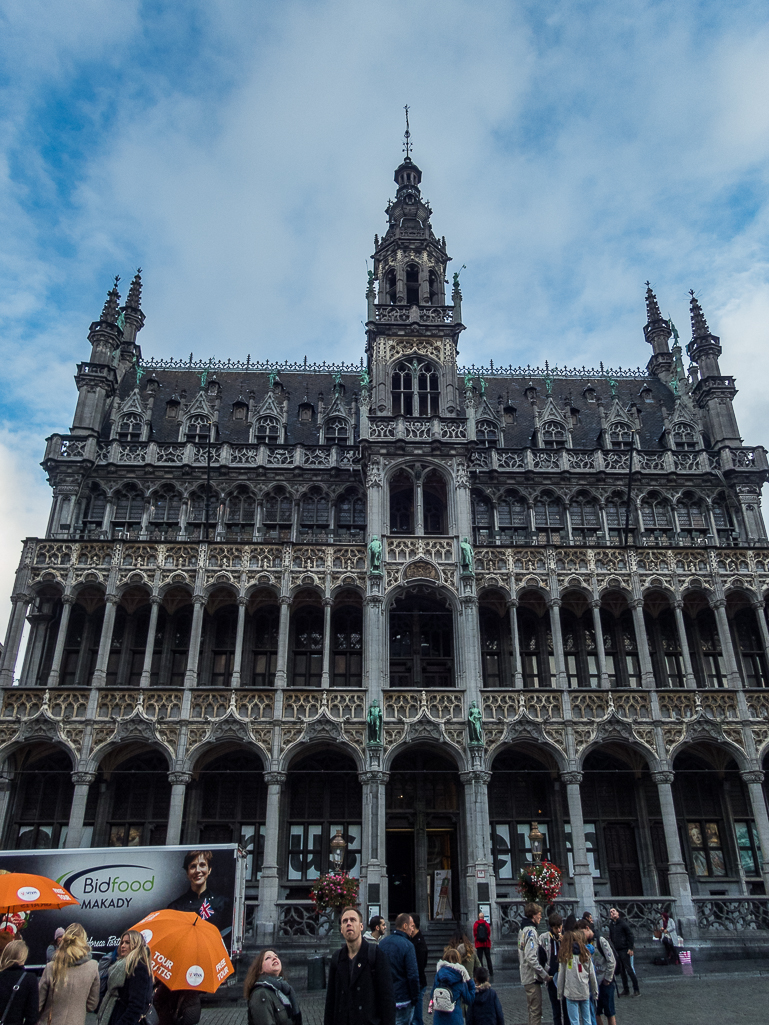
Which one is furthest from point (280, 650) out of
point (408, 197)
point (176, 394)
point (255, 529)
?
point (408, 197)

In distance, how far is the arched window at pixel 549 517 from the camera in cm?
3575

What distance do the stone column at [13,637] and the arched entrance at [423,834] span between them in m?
15.0

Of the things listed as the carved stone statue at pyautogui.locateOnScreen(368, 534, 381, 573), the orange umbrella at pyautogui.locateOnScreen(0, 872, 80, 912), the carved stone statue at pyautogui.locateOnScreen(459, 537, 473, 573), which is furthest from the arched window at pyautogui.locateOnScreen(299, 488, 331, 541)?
the orange umbrella at pyautogui.locateOnScreen(0, 872, 80, 912)

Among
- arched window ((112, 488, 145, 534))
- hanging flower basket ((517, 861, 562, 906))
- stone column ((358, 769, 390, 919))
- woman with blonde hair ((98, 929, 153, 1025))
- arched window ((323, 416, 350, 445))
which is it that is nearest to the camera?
woman with blonde hair ((98, 929, 153, 1025))

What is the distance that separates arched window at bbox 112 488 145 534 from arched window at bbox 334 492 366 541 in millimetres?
9067

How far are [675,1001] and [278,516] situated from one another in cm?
2423

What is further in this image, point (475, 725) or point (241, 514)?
point (241, 514)

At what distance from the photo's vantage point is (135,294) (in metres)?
46.5

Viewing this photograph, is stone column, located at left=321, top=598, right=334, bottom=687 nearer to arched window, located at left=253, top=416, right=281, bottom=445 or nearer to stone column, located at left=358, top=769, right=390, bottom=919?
stone column, located at left=358, top=769, right=390, bottom=919

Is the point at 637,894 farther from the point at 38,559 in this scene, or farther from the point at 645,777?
the point at 38,559

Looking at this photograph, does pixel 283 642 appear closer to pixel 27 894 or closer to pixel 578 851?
pixel 578 851

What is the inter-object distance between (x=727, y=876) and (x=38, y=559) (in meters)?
30.1

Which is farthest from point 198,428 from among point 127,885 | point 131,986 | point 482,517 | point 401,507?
point 131,986

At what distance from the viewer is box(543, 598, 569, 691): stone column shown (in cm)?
2956
